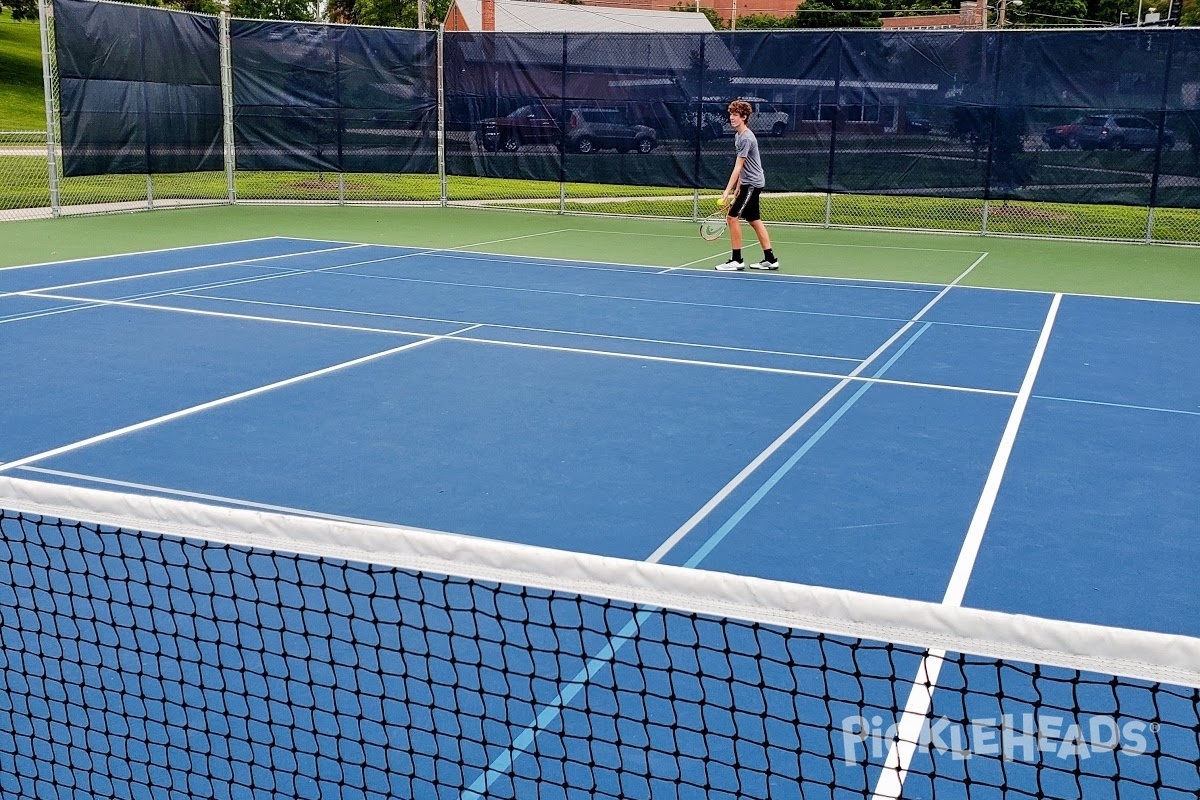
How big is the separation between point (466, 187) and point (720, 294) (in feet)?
41.4

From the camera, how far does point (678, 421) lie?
6867mm

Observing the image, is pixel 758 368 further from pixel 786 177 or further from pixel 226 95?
pixel 226 95

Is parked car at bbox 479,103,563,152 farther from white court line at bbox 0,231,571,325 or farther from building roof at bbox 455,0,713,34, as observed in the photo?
building roof at bbox 455,0,713,34

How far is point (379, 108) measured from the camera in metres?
18.8

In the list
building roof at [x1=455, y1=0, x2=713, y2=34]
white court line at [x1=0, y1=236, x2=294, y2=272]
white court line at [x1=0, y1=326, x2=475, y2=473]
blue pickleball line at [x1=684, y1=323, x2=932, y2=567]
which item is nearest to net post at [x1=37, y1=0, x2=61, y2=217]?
white court line at [x1=0, y1=236, x2=294, y2=272]

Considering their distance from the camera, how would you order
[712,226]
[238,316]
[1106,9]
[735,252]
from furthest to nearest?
1. [1106,9]
2. [712,226]
3. [735,252]
4. [238,316]

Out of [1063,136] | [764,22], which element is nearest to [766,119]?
[1063,136]

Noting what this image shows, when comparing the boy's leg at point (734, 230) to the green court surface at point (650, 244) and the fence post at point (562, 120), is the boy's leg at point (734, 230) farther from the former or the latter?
the fence post at point (562, 120)

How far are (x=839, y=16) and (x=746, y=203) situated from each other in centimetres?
4660

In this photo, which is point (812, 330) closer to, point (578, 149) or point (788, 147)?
point (788, 147)

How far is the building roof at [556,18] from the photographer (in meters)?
41.4

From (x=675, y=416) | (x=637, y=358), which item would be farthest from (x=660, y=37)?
(x=675, y=416)

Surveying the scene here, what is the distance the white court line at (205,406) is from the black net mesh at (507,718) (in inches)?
78.7

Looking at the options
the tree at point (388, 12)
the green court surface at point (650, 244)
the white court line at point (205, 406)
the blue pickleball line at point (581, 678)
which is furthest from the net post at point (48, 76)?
the tree at point (388, 12)
